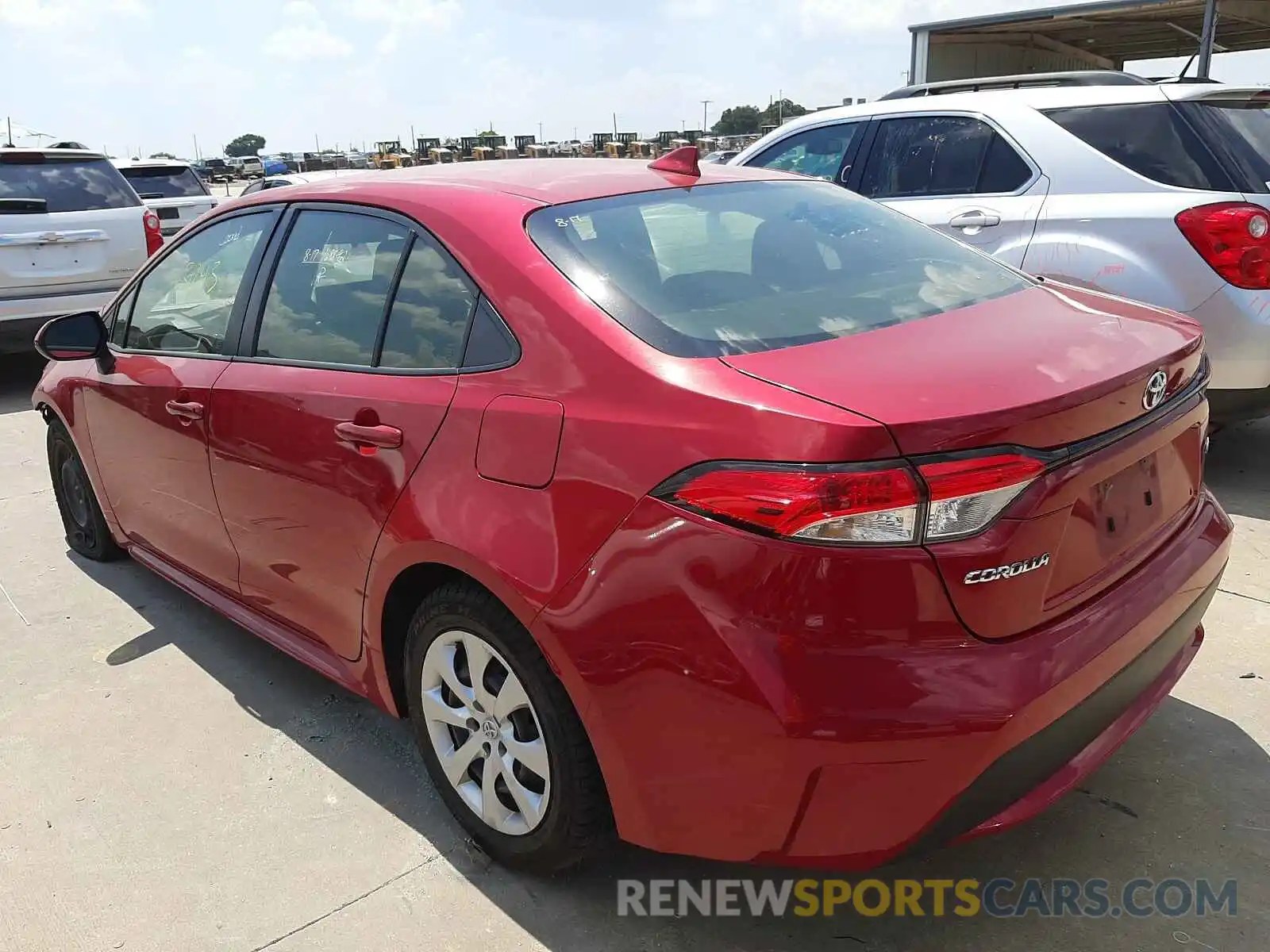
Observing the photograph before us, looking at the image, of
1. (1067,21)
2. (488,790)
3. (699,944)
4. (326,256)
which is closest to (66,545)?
(326,256)

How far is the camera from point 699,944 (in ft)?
7.12

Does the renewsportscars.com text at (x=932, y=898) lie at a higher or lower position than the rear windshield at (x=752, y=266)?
lower

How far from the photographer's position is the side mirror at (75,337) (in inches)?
143

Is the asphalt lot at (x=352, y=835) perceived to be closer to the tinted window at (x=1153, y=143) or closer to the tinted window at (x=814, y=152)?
the tinted window at (x=1153, y=143)

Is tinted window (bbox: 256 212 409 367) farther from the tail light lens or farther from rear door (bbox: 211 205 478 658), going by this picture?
the tail light lens

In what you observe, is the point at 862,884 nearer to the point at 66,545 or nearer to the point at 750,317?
the point at 750,317

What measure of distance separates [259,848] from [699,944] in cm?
114

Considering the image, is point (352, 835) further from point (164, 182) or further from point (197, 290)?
point (164, 182)

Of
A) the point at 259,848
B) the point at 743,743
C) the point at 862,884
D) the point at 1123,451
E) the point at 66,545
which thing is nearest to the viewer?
the point at 743,743

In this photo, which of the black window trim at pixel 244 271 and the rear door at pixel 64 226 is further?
the rear door at pixel 64 226

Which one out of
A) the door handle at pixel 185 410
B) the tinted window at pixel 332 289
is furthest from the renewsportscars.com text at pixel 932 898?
the door handle at pixel 185 410

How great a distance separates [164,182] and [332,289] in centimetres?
1106

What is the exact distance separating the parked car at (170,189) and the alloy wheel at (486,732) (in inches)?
407

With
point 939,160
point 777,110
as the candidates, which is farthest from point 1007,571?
point 777,110
